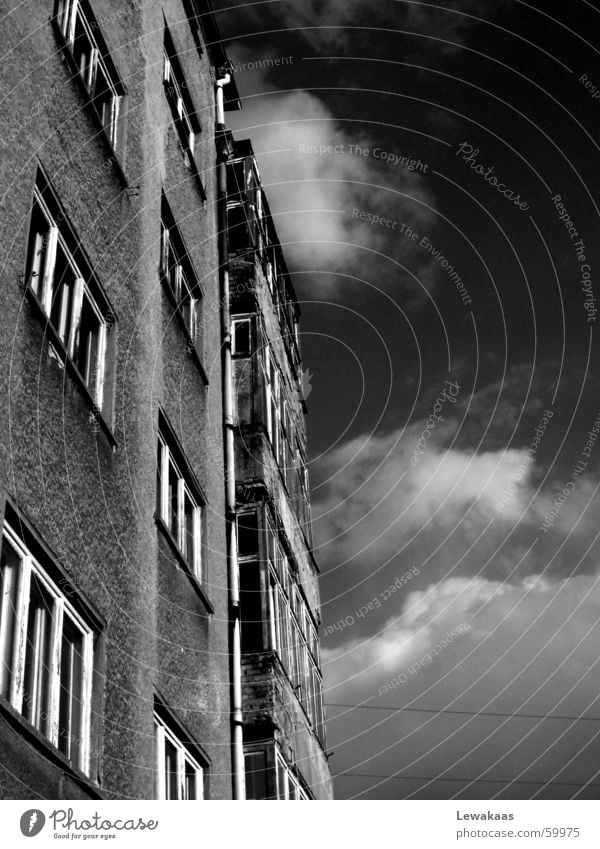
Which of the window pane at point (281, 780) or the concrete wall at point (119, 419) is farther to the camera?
the window pane at point (281, 780)

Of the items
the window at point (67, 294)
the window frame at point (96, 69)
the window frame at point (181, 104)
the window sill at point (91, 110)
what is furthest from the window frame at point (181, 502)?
the window frame at point (181, 104)

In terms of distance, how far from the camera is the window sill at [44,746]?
22.8ft

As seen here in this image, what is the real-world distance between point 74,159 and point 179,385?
3713 millimetres

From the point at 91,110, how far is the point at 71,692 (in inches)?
247

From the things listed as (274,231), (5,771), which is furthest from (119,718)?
(274,231)

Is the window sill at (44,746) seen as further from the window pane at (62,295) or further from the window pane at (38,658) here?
the window pane at (62,295)

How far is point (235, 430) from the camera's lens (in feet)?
52.3

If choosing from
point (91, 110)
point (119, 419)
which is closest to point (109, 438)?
point (119, 419)

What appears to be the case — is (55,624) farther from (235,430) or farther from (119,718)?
(235,430)

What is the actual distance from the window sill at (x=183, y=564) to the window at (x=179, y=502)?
36 millimetres

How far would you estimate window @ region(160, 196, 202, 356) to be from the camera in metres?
14.2

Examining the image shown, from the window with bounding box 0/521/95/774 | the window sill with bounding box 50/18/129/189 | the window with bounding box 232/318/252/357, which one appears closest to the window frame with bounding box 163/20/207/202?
the window with bounding box 232/318/252/357
